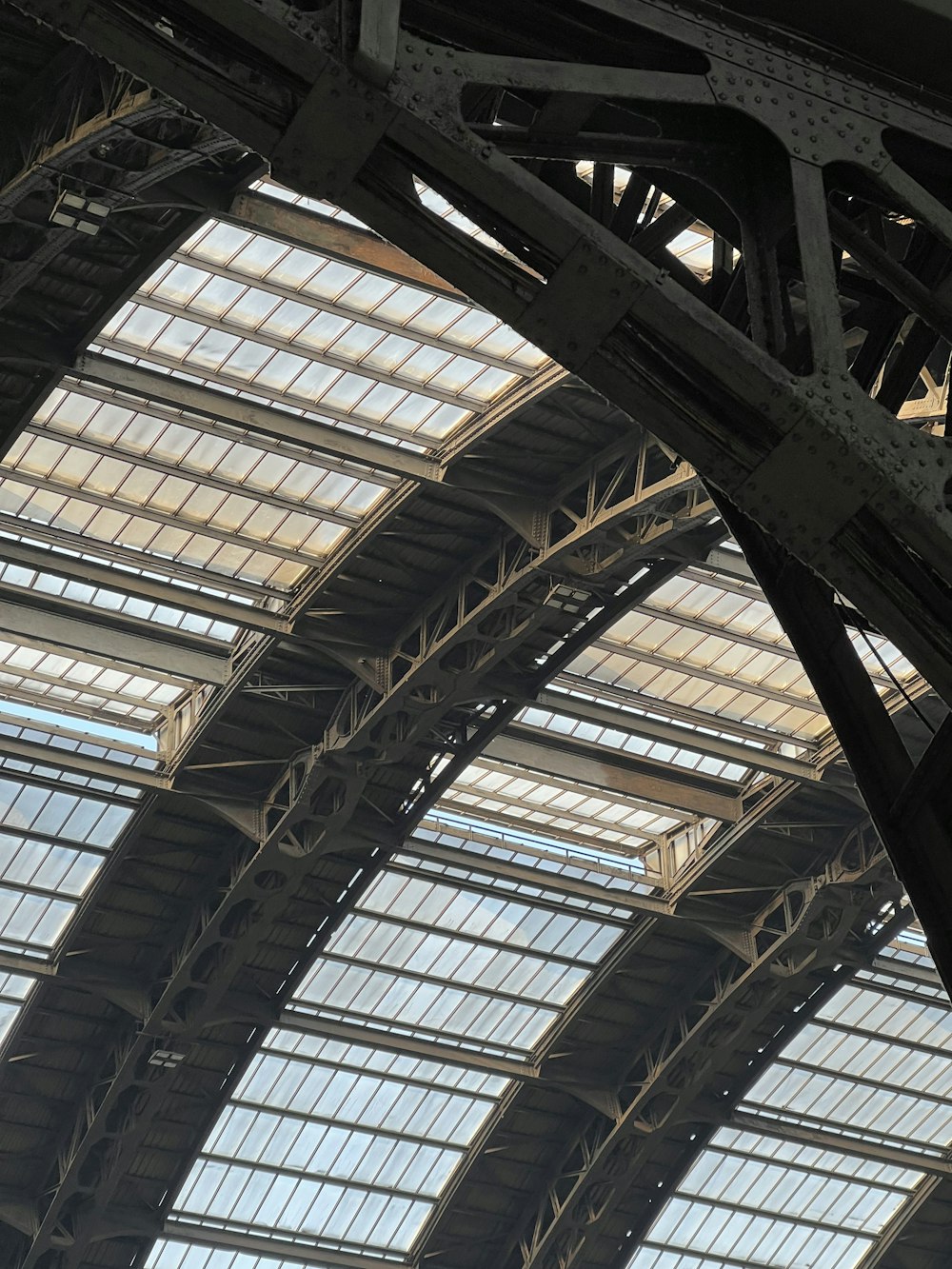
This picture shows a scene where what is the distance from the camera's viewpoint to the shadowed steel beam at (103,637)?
31.3 m

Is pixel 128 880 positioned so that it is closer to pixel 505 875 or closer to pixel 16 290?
pixel 505 875

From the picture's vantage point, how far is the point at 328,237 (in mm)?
23859

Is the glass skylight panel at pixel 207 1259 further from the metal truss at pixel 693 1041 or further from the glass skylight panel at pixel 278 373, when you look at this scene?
the glass skylight panel at pixel 278 373

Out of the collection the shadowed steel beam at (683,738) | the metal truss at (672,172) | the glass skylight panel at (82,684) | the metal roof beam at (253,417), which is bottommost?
the metal truss at (672,172)

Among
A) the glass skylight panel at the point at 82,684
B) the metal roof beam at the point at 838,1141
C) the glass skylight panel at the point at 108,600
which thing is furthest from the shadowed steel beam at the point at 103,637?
the metal roof beam at the point at 838,1141

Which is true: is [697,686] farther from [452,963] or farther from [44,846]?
[44,846]

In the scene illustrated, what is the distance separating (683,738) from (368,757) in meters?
6.24

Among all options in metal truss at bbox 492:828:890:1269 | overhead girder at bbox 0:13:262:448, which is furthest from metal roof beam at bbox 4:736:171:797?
metal truss at bbox 492:828:890:1269

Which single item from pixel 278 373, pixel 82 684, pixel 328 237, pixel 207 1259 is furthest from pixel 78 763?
pixel 207 1259

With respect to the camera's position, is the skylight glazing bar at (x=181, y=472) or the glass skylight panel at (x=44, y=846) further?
the glass skylight panel at (x=44, y=846)

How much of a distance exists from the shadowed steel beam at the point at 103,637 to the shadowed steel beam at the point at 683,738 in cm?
678

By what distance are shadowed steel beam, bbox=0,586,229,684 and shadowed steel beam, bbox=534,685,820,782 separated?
678 centimetres

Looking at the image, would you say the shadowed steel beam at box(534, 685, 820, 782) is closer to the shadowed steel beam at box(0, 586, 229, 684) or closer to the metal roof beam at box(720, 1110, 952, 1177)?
the shadowed steel beam at box(0, 586, 229, 684)

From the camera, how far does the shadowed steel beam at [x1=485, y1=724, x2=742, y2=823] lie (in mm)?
34812
